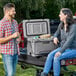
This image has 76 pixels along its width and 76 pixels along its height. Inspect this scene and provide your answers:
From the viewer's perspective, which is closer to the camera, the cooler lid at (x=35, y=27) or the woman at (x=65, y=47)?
the woman at (x=65, y=47)

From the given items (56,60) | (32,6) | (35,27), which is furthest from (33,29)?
(32,6)

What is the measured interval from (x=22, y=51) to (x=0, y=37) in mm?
2441

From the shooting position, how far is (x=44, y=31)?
25.0ft

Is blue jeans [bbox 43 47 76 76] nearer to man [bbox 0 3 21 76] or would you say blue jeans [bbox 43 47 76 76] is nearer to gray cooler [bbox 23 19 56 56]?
gray cooler [bbox 23 19 56 56]

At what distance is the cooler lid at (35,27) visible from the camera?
748cm

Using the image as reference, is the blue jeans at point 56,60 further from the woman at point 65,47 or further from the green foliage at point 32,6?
the green foliage at point 32,6

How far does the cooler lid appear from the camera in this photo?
748 cm

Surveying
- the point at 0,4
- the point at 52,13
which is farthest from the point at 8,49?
the point at 52,13

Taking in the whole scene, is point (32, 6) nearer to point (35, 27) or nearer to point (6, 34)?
point (35, 27)

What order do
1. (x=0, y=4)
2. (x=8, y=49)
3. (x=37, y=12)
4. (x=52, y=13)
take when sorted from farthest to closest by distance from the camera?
(x=52, y=13) < (x=37, y=12) < (x=0, y=4) < (x=8, y=49)

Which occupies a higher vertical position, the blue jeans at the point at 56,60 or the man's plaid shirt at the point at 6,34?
the man's plaid shirt at the point at 6,34

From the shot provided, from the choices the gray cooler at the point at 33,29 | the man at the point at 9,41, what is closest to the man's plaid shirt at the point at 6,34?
the man at the point at 9,41

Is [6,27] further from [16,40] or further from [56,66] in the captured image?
[56,66]

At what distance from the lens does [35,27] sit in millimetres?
7551
